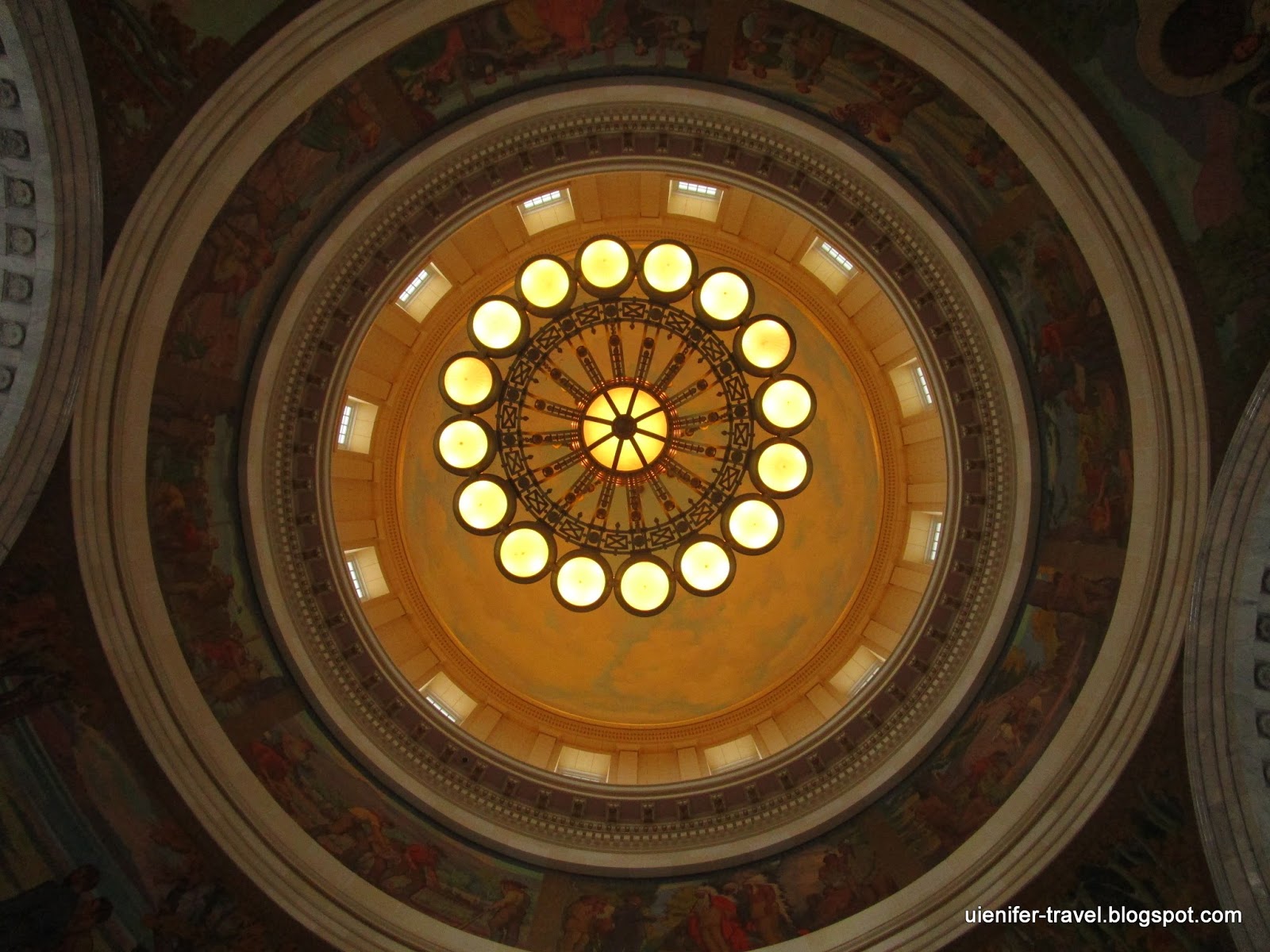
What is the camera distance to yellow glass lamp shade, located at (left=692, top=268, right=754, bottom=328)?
10547 millimetres

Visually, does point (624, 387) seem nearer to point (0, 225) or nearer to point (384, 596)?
point (384, 596)

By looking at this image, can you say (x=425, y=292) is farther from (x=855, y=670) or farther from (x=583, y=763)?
(x=855, y=670)

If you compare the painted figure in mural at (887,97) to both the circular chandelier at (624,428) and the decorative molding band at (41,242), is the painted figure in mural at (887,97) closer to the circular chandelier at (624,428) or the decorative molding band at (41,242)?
the circular chandelier at (624,428)

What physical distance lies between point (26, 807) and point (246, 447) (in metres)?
4.26

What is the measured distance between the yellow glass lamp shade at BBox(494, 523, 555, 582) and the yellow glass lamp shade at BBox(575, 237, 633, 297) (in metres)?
3.06

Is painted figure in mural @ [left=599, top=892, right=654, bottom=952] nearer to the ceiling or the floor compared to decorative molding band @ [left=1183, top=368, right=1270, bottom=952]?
nearer to the floor

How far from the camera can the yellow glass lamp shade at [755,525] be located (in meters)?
10.9

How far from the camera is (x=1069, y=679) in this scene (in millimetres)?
9898

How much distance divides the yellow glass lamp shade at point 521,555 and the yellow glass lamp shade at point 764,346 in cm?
335

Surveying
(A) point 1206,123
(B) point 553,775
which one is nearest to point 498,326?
(B) point 553,775

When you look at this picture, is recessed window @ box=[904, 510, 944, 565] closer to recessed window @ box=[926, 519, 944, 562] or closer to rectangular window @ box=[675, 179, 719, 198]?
recessed window @ box=[926, 519, 944, 562]

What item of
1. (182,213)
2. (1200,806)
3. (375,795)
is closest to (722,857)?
(375,795)

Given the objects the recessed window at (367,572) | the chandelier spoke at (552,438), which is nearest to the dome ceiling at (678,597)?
the recessed window at (367,572)

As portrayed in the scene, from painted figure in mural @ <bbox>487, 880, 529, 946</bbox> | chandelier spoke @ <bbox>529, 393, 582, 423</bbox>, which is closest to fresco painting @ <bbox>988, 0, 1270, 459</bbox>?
chandelier spoke @ <bbox>529, 393, 582, 423</bbox>
